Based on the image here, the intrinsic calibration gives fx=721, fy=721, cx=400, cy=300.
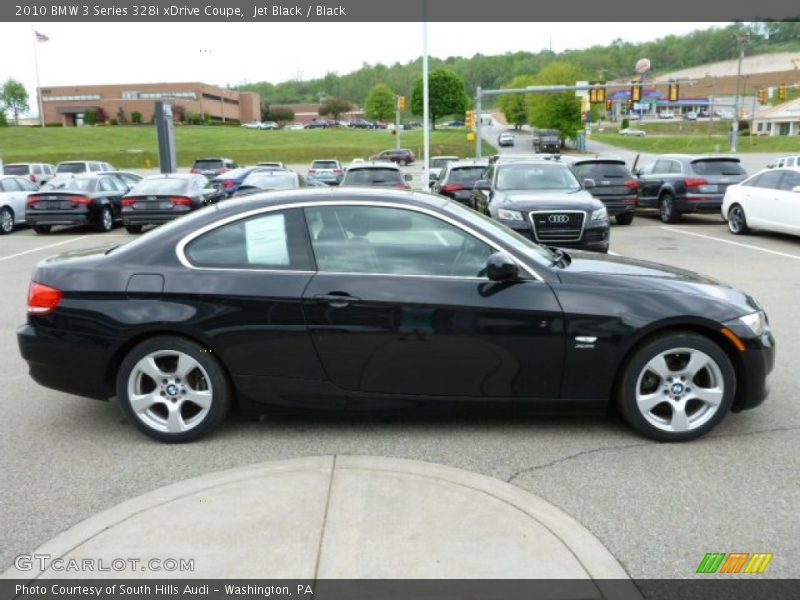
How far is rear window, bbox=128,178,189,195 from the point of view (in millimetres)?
16734

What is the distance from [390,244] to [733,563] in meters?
2.56

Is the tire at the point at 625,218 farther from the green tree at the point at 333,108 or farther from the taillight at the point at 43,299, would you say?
the green tree at the point at 333,108

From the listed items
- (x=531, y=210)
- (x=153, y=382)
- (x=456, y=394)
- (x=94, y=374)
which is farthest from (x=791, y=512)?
(x=531, y=210)

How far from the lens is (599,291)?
4.39 meters

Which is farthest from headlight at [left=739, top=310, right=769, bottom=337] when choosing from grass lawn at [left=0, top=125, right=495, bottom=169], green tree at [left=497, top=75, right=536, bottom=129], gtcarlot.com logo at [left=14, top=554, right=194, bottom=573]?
green tree at [left=497, top=75, right=536, bottom=129]

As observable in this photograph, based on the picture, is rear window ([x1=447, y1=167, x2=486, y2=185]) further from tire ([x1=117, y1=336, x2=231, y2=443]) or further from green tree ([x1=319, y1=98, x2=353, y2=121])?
green tree ([x1=319, y1=98, x2=353, y2=121])

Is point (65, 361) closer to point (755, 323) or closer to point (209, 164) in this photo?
point (755, 323)

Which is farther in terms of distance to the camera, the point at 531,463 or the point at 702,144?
the point at 702,144

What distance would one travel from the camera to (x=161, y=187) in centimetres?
1694

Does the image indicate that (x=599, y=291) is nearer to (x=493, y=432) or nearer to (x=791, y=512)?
(x=493, y=432)

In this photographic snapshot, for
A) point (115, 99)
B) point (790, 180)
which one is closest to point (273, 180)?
point (790, 180)

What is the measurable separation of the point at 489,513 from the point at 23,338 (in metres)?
3.14

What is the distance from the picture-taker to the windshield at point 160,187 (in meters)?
16.7

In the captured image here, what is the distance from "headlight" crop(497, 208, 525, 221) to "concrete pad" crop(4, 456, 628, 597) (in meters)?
7.31
